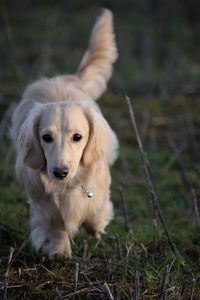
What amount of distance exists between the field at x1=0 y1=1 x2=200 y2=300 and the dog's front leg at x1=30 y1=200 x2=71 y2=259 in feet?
0.28

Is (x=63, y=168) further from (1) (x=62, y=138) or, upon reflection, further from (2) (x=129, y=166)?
(2) (x=129, y=166)

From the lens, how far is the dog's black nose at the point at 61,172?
13.1 ft

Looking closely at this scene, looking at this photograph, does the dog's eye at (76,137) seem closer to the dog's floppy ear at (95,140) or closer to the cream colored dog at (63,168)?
the cream colored dog at (63,168)

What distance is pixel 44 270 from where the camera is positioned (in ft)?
14.0

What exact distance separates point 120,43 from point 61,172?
1372cm

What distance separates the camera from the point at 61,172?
4.00 meters

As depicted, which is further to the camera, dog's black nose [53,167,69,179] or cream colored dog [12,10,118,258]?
cream colored dog [12,10,118,258]

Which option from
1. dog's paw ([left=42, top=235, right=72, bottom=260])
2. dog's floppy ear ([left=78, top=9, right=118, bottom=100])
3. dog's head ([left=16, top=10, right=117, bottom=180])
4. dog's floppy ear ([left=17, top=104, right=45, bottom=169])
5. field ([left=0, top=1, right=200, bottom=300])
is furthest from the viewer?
dog's floppy ear ([left=78, top=9, right=118, bottom=100])

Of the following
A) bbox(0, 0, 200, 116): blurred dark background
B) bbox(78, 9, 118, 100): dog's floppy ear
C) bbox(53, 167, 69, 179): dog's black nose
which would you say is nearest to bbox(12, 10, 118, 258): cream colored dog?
bbox(53, 167, 69, 179): dog's black nose

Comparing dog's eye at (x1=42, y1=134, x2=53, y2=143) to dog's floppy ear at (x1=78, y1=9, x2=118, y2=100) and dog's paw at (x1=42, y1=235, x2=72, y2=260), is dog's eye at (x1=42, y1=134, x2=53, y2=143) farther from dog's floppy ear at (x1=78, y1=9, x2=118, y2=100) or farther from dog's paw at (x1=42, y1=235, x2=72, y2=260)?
dog's floppy ear at (x1=78, y1=9, x2=118, y2=100)

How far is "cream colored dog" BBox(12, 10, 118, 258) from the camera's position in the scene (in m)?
4.24

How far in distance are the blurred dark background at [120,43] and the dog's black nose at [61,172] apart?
19.1 ft

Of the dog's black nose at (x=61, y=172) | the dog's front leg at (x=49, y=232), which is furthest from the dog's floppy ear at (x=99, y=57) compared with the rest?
the dog's black nose at (x=61, y=172)

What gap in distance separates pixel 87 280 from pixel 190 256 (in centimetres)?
111
